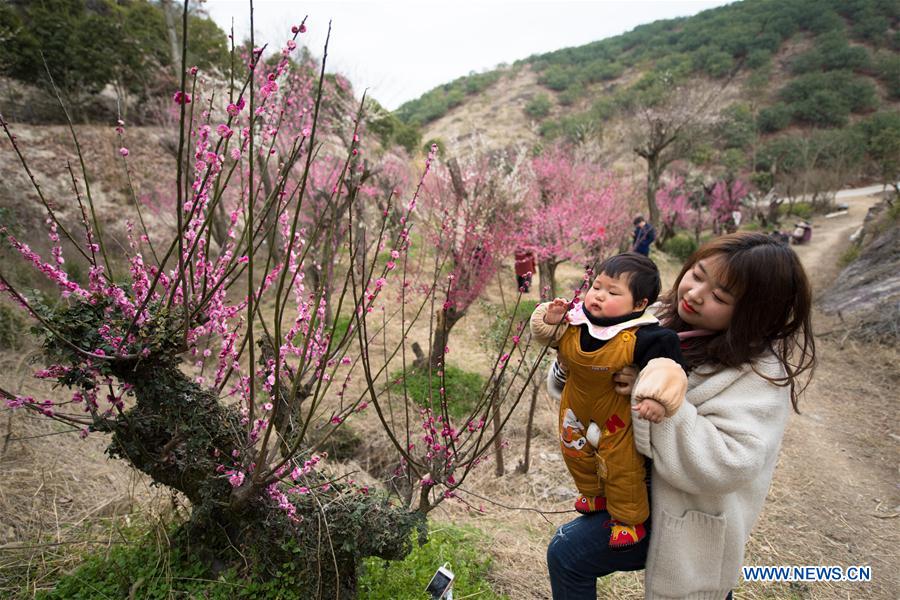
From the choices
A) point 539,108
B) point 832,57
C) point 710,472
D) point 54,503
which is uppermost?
point 832,57

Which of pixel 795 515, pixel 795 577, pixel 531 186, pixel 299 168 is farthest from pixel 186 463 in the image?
pixel 531 186

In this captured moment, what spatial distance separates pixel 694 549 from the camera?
128cm

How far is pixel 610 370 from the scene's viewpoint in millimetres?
1290

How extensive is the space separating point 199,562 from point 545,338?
165cm

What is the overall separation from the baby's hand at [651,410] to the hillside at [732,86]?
60.0 ft

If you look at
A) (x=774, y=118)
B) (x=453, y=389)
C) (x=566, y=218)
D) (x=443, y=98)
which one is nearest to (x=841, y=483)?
(x=453, y=389)

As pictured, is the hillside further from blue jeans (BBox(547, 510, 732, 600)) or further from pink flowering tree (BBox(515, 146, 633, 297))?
blue jeans (BBox(547, 510, 732, 600))

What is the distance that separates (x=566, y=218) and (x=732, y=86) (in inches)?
1392

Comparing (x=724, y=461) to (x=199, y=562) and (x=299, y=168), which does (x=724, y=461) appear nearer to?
(x=199, y=562)

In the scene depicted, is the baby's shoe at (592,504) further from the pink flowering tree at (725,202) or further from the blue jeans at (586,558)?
the pink flowering tree at (725,202)

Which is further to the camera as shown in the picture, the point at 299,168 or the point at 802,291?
the point at 299,168

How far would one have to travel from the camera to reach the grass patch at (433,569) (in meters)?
1.92

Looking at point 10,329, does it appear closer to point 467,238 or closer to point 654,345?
point 467,238

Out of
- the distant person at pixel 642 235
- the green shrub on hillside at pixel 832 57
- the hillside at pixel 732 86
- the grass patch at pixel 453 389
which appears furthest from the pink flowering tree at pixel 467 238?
the green shrub on hillside at pixel 832 57
